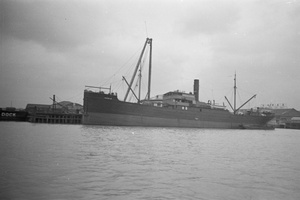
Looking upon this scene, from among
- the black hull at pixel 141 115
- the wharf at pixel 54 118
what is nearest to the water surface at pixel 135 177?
the black hull at pixel 141 115

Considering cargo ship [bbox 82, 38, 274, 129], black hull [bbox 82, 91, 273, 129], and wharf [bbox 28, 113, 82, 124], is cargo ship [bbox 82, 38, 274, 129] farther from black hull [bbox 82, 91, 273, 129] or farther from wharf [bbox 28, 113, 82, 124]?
wharf [bbox 28, 113, 82, 124]

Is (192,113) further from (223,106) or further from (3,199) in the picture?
(3,199)

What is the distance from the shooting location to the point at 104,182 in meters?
7.47

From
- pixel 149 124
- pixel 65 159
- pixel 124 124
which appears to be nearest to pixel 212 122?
pixel 149 124

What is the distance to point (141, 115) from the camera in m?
42.2

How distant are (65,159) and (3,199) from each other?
470 centimetres

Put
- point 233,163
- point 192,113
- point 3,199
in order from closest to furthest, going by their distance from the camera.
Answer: point 3,199
point 233,163
point 192,113

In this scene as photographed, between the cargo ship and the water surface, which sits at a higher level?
the cargo ship

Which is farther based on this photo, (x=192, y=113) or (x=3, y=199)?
(x=192, y=113)

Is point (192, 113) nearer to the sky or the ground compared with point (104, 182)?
nearer to the sky

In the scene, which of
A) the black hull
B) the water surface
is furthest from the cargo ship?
the water surface

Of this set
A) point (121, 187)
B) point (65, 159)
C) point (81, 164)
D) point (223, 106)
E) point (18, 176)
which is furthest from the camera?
point (223, 106)

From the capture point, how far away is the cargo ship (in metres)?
38.8

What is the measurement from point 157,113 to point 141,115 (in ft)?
11.2
